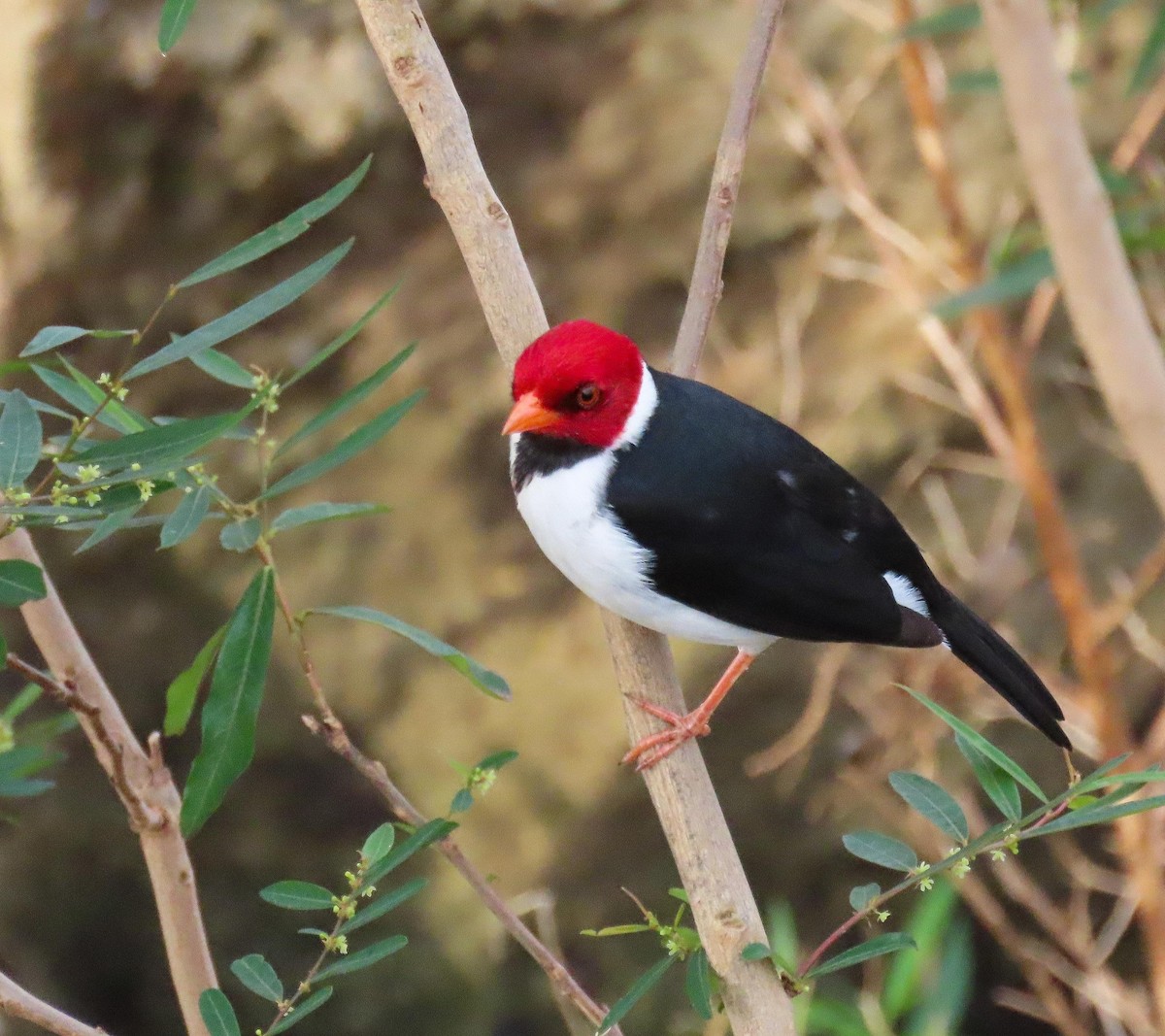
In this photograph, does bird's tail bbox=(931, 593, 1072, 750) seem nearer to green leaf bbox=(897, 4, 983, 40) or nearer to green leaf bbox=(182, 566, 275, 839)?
green leaf bbox=(897, 4, 983, 40)

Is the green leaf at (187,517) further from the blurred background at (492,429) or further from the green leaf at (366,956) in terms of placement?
the blurred background at (492,429)

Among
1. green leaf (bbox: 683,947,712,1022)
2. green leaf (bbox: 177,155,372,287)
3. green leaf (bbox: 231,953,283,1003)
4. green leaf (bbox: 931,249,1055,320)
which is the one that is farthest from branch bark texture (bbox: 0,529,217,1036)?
green leaf (bbox: 931,249,1055,320)

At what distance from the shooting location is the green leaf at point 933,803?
130 centimetres

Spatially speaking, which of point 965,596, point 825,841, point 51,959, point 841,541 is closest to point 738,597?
point 841,541

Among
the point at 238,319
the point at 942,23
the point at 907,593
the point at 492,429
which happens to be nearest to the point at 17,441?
the point at 238,319

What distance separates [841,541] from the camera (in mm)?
2186

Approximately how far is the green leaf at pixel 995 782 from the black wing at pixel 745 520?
69cm

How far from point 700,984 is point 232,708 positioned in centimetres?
54

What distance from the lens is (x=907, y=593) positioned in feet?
7.51

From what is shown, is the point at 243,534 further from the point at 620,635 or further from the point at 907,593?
the point at 907,593

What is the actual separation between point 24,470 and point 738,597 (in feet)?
3.81

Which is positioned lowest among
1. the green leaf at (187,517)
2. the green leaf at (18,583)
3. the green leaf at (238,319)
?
the green leaf at (187,517)

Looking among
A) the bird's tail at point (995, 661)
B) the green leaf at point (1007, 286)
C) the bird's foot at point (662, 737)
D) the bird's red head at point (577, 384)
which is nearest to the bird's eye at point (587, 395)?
the bird's red head at point (577, 384)

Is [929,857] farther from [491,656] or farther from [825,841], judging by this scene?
[491,656]
